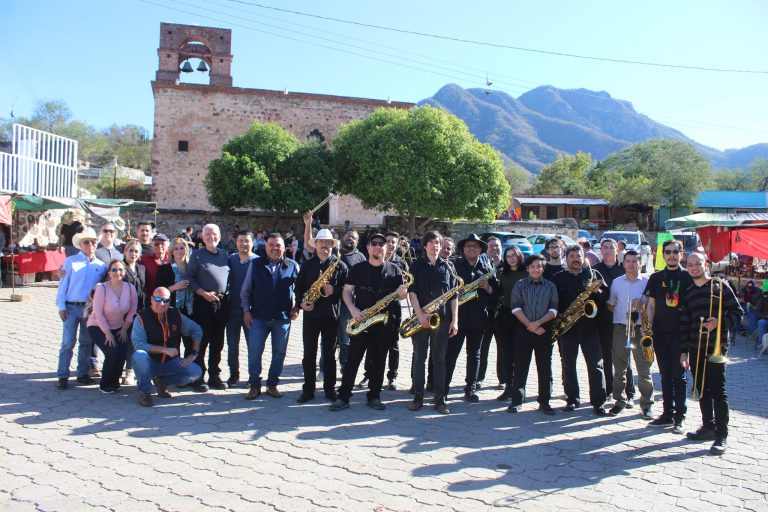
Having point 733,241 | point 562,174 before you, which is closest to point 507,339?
point 733,241

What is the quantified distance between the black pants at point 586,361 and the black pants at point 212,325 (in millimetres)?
3939

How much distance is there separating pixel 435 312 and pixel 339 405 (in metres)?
1.42

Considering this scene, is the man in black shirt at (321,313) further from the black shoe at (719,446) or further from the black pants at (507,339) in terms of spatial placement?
the black shoe at (719,446)

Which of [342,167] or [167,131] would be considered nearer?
[342,167]

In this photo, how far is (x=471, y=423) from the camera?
5836mm

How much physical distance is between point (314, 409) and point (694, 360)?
3.82 meters

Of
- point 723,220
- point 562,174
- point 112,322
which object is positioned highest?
point 562,174

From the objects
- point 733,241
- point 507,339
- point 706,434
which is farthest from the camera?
point 733,241

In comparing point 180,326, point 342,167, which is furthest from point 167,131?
point 180,326

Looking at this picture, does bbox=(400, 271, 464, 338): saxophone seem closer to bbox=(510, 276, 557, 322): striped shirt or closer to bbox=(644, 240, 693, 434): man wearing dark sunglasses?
bbox=(510, 276, 557, 322): striped shirt

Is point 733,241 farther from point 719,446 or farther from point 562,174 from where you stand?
point 562,174

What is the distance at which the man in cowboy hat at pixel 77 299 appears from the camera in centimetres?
648

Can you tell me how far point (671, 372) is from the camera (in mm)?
5801

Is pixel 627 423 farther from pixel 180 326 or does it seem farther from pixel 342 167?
pixel 342 167
